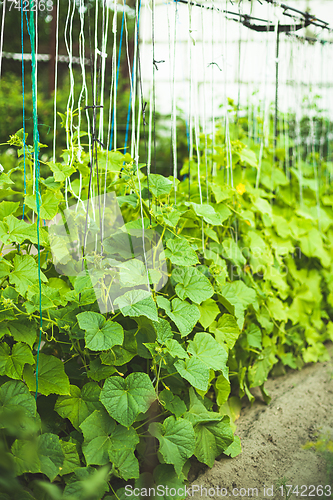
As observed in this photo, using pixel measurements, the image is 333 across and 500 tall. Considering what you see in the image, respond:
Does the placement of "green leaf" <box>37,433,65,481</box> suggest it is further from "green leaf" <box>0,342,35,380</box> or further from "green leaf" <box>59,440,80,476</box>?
"green leaf" <box>0,342,35,380</box>

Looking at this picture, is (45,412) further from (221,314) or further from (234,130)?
(234,130)

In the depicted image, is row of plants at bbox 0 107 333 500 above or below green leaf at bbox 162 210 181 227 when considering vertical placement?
below

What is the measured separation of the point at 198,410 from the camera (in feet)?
4.44

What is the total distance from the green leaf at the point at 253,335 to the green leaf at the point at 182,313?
52 centimetres

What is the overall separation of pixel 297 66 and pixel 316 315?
1.62 m

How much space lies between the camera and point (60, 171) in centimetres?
133

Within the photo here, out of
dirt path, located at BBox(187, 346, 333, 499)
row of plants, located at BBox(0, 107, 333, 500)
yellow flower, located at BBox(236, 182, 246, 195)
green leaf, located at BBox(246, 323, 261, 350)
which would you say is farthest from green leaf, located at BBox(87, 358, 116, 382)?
yellow flower, located at BBox(236, 182, 246, 195)

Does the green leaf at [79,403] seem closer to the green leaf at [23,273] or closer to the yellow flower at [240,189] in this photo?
the green leaf at [23,273]

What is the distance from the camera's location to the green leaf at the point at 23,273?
112 cm

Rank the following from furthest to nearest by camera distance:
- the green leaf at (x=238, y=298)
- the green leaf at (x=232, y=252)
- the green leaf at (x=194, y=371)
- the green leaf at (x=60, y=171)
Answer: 1. the green leaf at (x=232, y=252)
2. the green leaf at (x=238, y=298)
3. the green leaf at (x=60, y=171)
4. the green leaf at (x=194, y=371)

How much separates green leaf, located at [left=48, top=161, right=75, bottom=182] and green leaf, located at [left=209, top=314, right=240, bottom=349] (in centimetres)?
Answer: 79

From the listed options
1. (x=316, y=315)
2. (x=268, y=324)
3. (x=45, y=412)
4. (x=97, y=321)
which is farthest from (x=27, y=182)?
(x=316, y=315)

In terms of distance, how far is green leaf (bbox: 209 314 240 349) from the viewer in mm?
1492

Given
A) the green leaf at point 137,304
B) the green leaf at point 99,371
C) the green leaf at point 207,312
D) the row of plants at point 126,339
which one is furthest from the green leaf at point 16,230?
the green leaf at point 207,312
